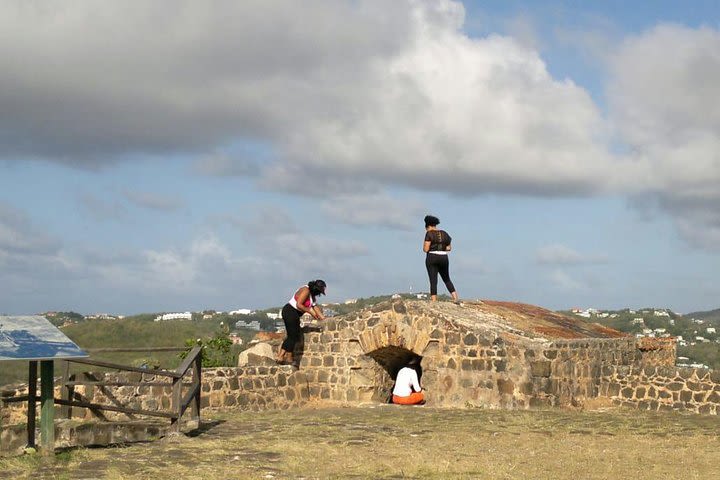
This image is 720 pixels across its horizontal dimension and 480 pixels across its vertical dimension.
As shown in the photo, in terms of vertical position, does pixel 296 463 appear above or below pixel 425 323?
below

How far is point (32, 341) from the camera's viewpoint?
995cm

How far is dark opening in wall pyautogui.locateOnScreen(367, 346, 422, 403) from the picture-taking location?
59.1 feet

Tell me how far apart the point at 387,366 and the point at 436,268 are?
215 centimetres

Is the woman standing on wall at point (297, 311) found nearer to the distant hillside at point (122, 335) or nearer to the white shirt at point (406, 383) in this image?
the white shirt at point (406, 383)

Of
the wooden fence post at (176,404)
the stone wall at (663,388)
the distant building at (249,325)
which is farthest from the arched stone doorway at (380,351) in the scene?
the distant building at (249,325)

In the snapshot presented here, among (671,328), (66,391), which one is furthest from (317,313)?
(671,328)

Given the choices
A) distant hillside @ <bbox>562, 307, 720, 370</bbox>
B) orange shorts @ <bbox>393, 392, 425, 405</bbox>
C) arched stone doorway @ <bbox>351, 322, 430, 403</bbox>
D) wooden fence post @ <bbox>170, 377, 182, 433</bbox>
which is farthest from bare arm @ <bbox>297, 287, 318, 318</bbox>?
distant hillside @ <bbox>562, 307, 720, 370</bbox>

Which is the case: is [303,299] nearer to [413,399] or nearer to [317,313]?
[317,313]

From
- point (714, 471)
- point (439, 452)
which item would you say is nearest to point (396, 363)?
point (439, 452)

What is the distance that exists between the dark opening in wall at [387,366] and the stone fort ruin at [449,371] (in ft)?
0.08

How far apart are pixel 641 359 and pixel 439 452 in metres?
10.1

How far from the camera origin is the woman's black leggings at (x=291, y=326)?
17.6 metres

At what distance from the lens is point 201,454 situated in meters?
10.7

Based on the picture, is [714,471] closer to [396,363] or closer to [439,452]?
[439,452]
